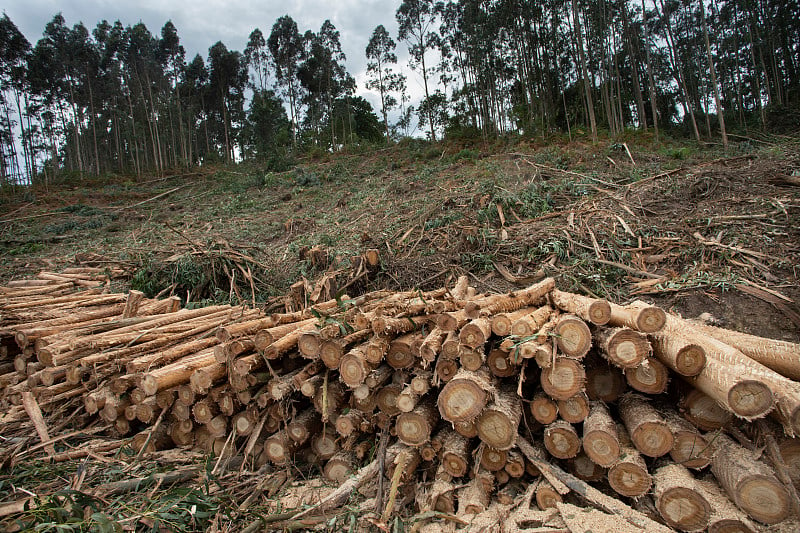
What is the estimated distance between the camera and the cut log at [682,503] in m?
1.53

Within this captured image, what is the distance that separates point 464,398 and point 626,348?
86cm

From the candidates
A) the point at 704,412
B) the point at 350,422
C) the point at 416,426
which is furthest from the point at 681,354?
the point at 350,422

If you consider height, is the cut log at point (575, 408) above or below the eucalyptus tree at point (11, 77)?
below

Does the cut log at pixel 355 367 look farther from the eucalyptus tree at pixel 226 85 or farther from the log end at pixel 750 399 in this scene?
the eucalyptus tree at pixel 226 85

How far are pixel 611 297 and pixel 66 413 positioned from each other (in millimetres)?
5348

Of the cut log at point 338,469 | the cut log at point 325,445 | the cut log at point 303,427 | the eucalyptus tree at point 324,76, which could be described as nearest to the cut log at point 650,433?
the cut log at point 338,469

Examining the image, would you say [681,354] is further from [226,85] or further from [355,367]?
[226,85]

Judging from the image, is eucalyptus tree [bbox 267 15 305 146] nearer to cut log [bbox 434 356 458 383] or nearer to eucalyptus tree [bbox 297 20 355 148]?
eucalyptus tree [bbox 297 20 355 148]

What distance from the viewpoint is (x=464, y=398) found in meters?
1.88

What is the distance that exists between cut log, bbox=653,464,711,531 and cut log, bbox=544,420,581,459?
348 millimetres

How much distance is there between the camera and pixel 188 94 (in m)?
31.0

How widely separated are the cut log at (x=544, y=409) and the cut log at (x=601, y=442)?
0.54ft

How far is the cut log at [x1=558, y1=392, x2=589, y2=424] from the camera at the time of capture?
189 centimetres

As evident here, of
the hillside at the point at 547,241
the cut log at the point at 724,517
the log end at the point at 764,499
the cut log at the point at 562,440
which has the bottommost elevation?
the cut log at the point at 724,517
